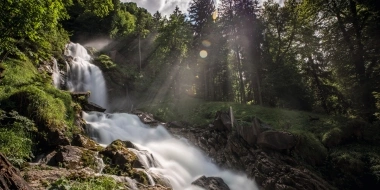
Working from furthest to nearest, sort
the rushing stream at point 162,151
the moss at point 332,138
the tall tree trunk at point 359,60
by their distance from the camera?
the tall tree trunk at point 359,60
the moss at point 332,138
the rushing stream at point 162,151

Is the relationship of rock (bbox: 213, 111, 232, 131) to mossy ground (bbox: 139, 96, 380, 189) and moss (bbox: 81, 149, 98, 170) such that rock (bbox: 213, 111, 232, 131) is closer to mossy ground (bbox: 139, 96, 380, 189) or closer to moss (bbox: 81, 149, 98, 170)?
mossy ground (bbox: 139, 96, 380, 189)

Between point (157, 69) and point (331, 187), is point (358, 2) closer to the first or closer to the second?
point (331, 187)

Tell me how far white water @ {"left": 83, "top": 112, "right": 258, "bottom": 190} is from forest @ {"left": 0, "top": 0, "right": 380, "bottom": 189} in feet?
9.78

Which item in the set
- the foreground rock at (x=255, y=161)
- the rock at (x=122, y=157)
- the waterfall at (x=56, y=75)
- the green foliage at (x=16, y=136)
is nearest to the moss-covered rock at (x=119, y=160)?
the rock at (x=122, y=157)

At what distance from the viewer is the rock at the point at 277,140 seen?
14555 millimetres

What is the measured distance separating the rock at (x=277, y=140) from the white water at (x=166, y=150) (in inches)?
102

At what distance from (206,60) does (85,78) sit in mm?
16565

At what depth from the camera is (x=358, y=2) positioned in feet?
64.8

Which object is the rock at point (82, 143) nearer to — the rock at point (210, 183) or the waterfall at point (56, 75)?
the rock at point (210, 183)

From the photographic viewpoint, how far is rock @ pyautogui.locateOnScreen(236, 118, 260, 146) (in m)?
16.1

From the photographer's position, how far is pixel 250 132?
16.4 meters

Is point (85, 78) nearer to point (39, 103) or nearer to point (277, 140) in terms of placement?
point (39, 103)

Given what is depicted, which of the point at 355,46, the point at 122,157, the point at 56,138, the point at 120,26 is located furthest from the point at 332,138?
the point at 120,26

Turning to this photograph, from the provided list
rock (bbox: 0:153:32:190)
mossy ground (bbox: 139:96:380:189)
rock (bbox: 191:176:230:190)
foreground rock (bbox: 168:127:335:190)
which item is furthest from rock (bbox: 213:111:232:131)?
rock (bbox: 0:153:32:190)
